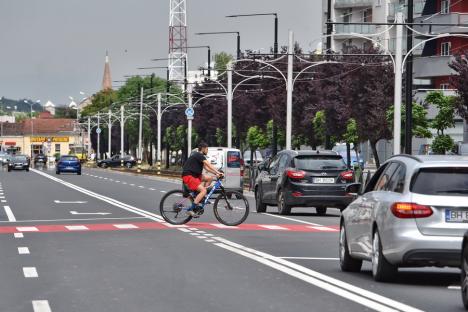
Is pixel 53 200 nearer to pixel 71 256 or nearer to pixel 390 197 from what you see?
pixel 71 256

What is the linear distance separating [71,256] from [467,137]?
199 feet

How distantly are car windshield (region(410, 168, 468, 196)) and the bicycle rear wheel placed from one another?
45.8 feet

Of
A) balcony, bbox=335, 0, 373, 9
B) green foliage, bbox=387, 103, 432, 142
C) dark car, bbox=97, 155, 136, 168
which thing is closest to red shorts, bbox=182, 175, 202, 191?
green foliage, bbox=387, 103, 432, 142

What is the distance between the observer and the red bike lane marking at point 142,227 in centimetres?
2692

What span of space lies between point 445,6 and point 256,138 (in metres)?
15.2

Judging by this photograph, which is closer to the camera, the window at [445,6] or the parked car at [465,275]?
the parked car at [465,275]

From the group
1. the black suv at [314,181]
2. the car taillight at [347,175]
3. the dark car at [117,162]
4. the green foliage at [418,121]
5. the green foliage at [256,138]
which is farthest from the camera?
the dark car at [117,162]

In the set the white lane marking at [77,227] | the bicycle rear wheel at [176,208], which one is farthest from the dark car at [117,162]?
the white lane marking at [77,227]

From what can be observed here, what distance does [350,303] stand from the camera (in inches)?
517

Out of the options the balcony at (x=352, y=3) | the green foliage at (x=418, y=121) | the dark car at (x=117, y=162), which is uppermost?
the balcony at (x=352, y=3)

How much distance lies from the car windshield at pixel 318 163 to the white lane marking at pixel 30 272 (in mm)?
16424

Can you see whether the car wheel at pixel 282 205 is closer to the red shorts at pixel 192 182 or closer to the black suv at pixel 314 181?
the black suv at pixel 314 181

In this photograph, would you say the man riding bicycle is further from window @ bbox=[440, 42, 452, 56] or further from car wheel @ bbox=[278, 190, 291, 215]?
window @ bbox=[440, 42, 452, 56]

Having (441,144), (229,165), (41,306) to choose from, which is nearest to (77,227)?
(41,306)
